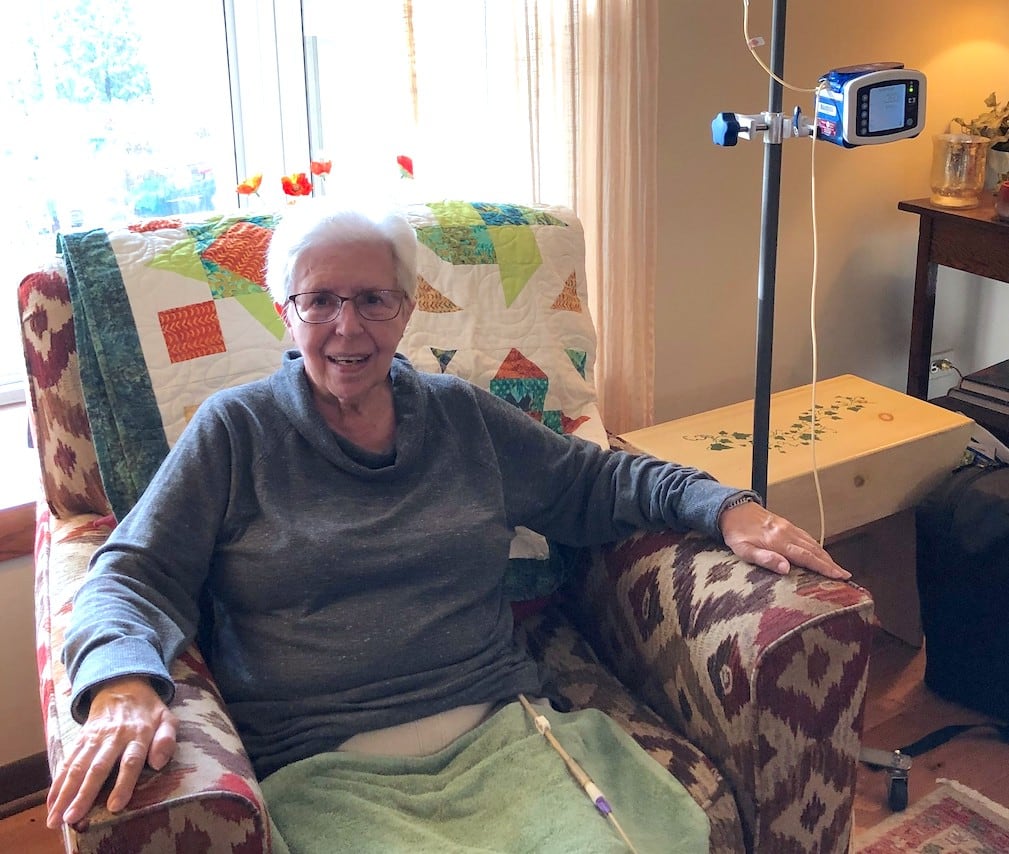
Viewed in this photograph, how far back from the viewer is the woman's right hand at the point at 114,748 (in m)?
0.93

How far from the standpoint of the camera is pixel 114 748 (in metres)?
0.97

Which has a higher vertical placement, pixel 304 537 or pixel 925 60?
pixel 925 60

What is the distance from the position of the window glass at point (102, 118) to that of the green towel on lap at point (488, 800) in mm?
1149

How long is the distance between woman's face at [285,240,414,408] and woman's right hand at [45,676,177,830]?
45 centimetres

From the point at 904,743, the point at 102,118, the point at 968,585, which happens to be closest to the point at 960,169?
the point at 968,585

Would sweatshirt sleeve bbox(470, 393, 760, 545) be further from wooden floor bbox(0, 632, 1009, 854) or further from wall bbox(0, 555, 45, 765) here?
wall bbox(0, 555, 45, 765)

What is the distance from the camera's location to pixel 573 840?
3.73 ft

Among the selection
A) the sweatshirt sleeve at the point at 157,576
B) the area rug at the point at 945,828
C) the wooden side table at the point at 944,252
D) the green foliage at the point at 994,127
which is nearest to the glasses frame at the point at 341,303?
the sweatshirt sleeve at the point at 157,576

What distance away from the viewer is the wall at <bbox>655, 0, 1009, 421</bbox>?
2.33m

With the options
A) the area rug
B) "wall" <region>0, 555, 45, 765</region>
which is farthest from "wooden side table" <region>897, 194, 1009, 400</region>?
"wall" <region>0, 555, 45, 765</region>

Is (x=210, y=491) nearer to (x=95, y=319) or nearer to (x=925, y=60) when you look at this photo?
(x=95, y=319)

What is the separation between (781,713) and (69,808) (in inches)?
29.2

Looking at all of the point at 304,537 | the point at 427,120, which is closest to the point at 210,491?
the point at 304,537

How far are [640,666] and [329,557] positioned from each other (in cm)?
45
